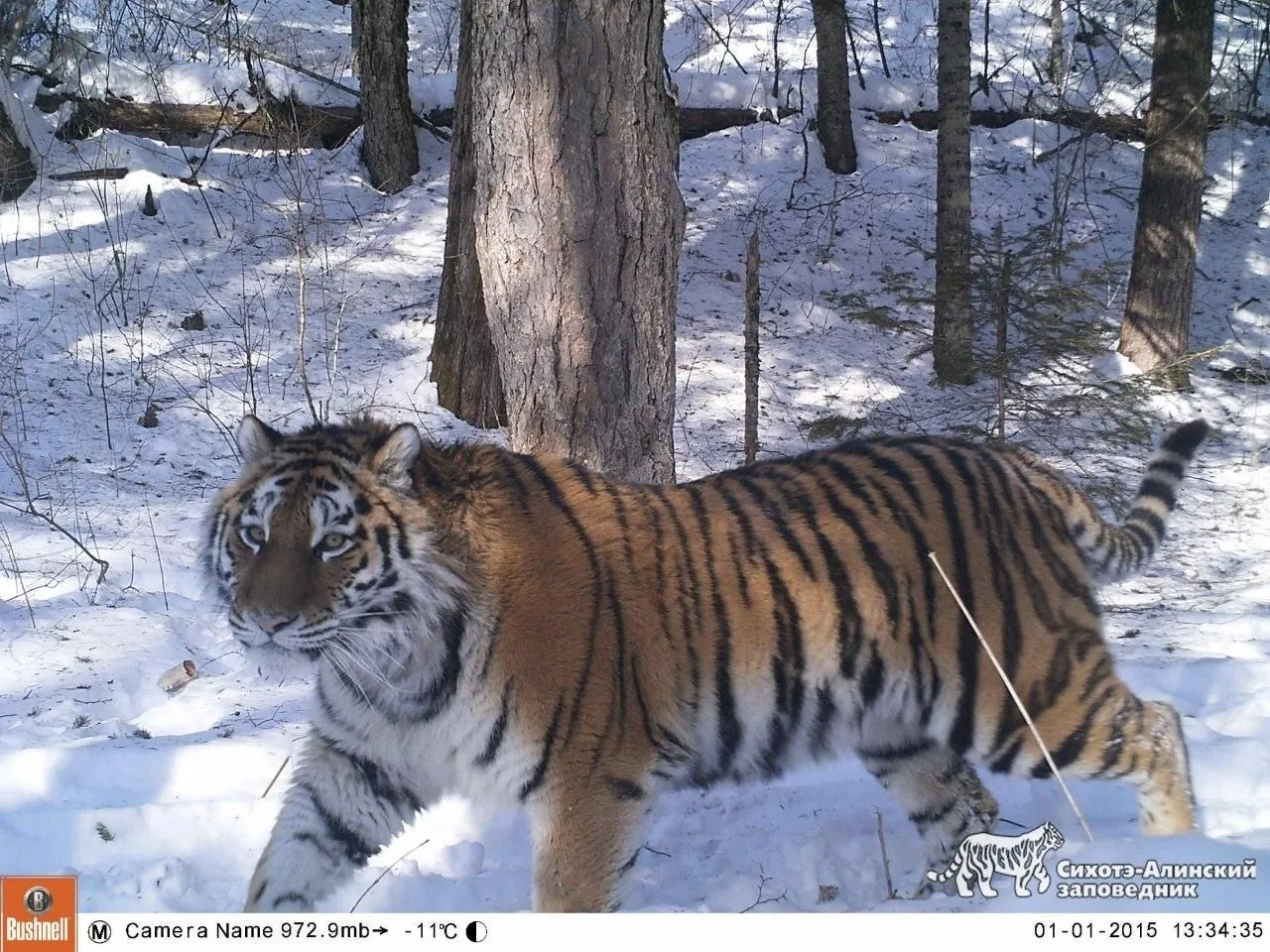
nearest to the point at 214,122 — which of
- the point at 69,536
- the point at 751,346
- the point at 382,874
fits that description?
the point at 69,536

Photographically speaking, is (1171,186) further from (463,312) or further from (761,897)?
(761,897)

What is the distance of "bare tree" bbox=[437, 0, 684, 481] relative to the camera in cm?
475

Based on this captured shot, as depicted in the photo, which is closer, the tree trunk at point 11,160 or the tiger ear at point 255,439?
the tiger ear at point 255,439

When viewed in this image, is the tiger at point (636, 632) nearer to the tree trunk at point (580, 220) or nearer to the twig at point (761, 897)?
the twig at point (761, 897)

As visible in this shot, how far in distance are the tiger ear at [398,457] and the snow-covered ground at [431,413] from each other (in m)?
1.32

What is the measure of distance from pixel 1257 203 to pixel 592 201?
37.6 feet

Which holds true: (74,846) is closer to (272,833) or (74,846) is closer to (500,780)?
(272,833)

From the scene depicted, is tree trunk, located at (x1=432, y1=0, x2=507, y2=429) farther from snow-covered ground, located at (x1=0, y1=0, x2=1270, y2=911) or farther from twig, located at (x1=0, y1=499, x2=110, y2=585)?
twig, located at (x1=0, y1=499, x2=110, y2=585)

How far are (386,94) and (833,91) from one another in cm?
476

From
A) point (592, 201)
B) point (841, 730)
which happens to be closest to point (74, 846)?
point (841, 730)

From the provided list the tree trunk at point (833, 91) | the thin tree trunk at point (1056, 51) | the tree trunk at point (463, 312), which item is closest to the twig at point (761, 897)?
the tree trunk at point (463, 312)

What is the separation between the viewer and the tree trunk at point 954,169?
30.7 ft

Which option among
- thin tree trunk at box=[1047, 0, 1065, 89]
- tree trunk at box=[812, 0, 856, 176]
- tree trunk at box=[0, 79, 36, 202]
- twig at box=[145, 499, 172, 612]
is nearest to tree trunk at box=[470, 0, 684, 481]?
twig at box=[145, 499, 172, 612]
